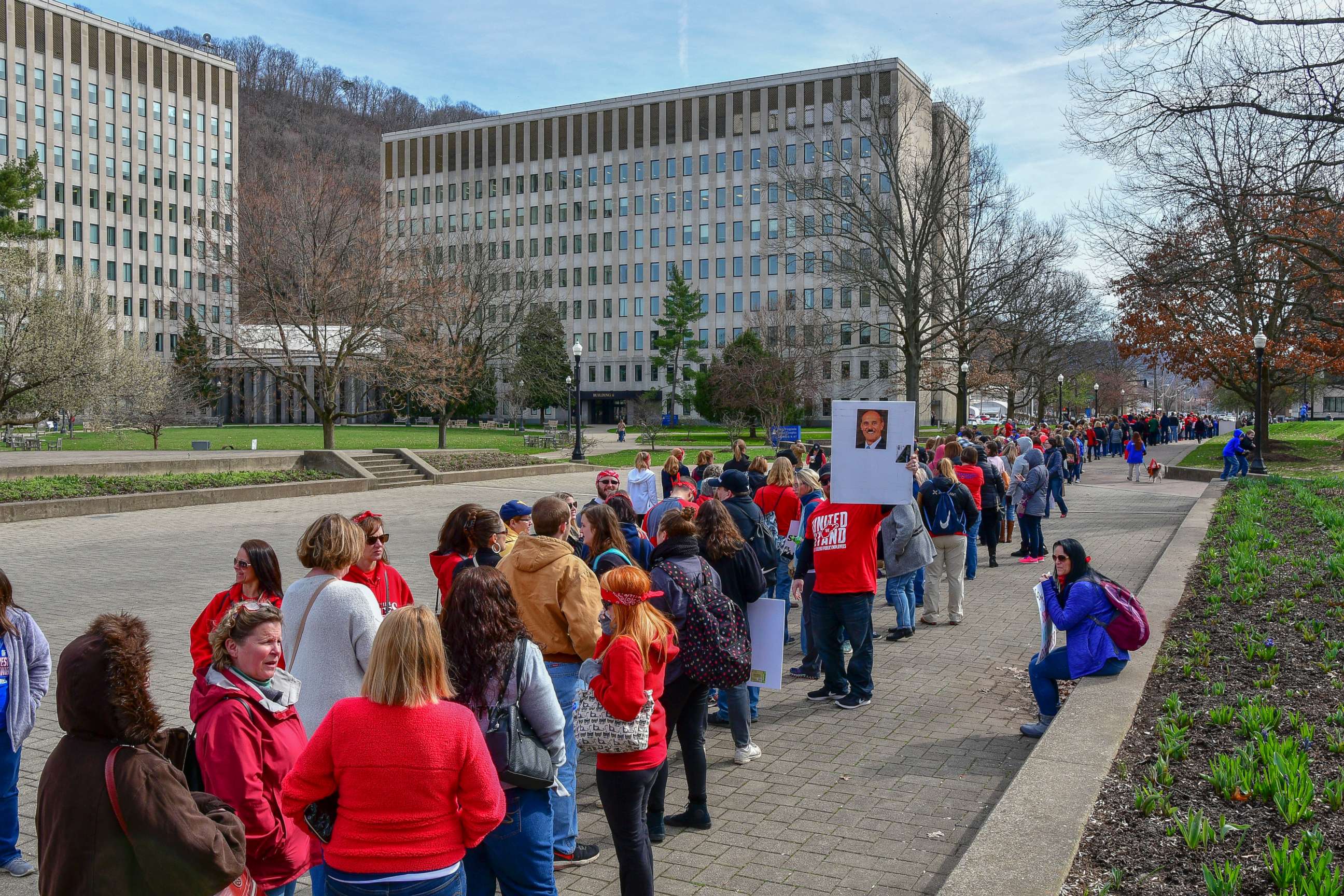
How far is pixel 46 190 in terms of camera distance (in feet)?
299

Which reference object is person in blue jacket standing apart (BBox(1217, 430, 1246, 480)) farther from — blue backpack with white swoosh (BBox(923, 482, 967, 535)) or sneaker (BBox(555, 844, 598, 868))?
sneaker (BBox(555, 844, 598, 868))

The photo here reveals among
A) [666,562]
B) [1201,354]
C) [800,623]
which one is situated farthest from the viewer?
[1201,354]

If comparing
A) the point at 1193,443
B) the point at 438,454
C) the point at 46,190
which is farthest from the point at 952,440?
the point at 46,190

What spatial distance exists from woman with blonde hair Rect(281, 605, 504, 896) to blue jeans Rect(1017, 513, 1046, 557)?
42.8ft

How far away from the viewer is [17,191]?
25.1 meters

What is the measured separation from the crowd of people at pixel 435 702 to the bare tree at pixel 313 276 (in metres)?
26.2

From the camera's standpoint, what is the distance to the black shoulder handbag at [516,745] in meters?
3.64

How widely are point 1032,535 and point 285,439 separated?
38.5 meters

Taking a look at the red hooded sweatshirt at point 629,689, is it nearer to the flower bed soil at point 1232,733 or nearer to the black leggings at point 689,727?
the black leggings at point 689,727

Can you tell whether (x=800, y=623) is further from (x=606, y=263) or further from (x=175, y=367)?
(x=606, y=263)

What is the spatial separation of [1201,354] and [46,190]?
93.5m

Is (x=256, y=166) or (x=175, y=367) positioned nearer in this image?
(x=175, y=367)

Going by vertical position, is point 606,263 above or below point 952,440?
above

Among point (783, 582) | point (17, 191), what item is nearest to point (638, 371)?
point (17, 191)
